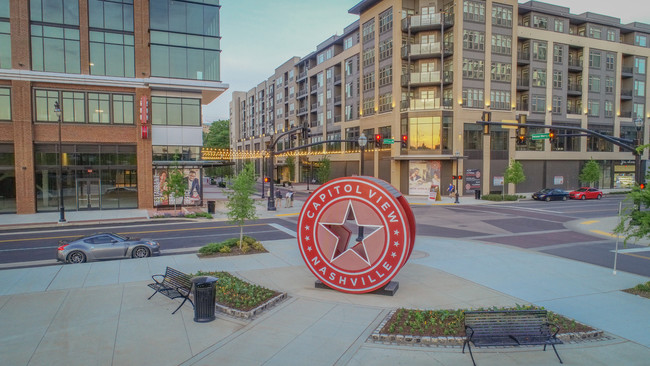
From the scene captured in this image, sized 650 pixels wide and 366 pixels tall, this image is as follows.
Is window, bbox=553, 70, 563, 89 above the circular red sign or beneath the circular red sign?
above

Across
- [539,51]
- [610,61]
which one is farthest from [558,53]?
[610,61]

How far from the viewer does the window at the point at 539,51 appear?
52.7 metres

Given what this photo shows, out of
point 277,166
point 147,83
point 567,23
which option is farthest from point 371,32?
point 277,166

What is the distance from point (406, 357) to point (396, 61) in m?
46.8

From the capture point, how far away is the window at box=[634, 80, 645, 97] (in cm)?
6178

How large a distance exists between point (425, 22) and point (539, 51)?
1739 centimetres

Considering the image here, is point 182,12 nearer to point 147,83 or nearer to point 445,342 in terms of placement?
point 147,83

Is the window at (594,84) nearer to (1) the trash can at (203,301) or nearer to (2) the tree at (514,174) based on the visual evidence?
(2) the tree at (514,174)

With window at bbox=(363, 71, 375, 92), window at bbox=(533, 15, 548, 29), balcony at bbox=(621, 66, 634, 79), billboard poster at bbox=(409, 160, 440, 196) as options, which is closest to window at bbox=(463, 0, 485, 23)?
window at bbox=(533, 15, 548, 29)

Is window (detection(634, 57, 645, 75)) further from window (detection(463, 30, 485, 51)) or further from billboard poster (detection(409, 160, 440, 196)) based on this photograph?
billboard poster (detection(409, 160, 440, 196))

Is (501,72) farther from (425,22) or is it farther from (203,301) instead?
(203,301)

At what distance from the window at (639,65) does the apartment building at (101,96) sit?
6365cm

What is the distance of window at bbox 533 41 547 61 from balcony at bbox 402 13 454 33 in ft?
45.3

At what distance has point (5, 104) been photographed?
1216 inches
